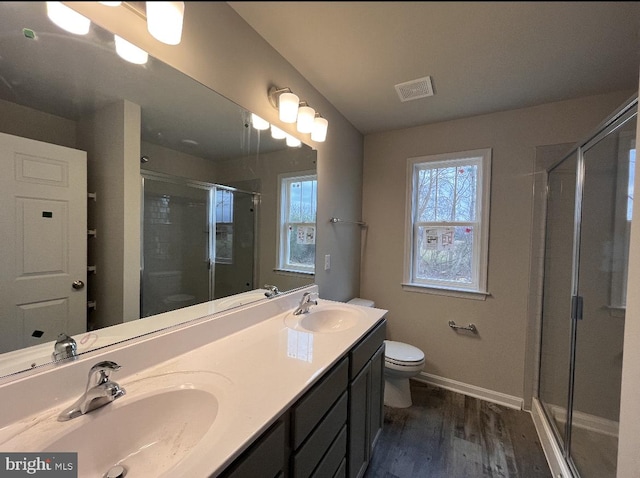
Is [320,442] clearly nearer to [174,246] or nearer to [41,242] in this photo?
[174,246]

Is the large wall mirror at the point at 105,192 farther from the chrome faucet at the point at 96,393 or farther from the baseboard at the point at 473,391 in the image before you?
the baseboard at the point at 473,391

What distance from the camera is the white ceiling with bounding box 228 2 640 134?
9.6 inches

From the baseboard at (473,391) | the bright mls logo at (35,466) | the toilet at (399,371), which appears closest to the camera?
the bright mls logo at (35,466)

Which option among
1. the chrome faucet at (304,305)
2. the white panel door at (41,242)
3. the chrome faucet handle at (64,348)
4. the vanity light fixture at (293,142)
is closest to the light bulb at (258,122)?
the vanity light fixture at (293,142)

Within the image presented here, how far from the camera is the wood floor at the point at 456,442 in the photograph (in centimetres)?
148

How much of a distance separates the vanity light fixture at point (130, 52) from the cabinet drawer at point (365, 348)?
136 cm

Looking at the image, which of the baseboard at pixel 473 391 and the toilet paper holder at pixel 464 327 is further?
the toilet paper holder at pixel 464 327

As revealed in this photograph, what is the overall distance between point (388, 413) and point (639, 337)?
5.11 feet

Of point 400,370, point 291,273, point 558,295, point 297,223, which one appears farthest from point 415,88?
point 400,370

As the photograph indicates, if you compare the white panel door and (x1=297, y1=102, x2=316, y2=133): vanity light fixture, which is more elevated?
(x1=297, y1=102, x2=316, y2=133): vanity light fixture

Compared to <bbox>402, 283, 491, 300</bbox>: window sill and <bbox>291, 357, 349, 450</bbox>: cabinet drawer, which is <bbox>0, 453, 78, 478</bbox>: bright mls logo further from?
<bbox>402, 283, 491, 300</bbox>: window sill

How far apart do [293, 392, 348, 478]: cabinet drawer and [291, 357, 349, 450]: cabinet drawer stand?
0.10ft

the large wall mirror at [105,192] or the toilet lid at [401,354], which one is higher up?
the large wall mirror at [105,192]

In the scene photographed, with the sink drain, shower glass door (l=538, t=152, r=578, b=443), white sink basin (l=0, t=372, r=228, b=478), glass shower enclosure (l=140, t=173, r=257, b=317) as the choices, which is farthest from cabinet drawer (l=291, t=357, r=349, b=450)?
shower glass door (l=538, t=152, r=578, b=443)
